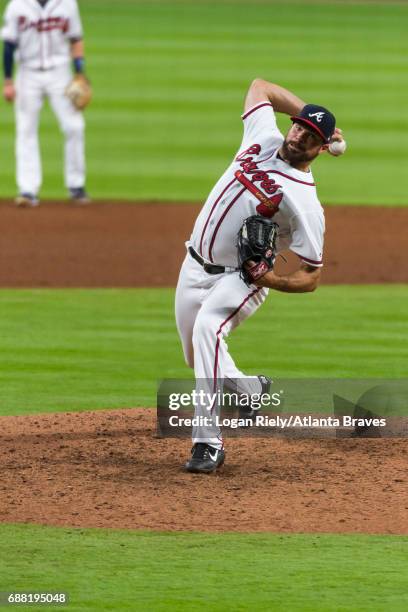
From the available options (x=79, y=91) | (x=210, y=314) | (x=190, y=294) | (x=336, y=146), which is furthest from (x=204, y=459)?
(x=79, y=91)

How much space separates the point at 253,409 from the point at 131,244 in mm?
6610

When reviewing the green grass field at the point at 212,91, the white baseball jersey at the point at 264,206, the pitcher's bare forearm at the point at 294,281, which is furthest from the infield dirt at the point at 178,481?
Result: the green grass field at the point at 212,91

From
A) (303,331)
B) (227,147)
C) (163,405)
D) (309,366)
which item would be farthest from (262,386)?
(227,147)

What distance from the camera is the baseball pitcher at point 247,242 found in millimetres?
6555

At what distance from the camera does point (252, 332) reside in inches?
415

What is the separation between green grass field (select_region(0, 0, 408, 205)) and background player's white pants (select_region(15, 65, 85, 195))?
1.95 m

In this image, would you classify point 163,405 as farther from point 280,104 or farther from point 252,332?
point 252,332

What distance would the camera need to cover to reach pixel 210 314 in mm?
6645

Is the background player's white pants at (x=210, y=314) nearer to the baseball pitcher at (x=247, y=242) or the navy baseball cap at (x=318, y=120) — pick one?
the baseball pitcher at (x=247, y=242)

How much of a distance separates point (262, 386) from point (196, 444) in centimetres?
86

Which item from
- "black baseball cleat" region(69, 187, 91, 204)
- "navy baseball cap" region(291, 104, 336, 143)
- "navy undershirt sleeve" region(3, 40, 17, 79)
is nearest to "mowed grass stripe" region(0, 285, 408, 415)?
"navy baseball cap" region(291, 104, 336, 143)

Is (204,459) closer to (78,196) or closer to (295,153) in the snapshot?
(295,153)

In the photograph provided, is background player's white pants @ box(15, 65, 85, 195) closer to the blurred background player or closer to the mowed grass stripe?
the blurred background player

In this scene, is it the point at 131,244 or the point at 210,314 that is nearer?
the point at 210,314
